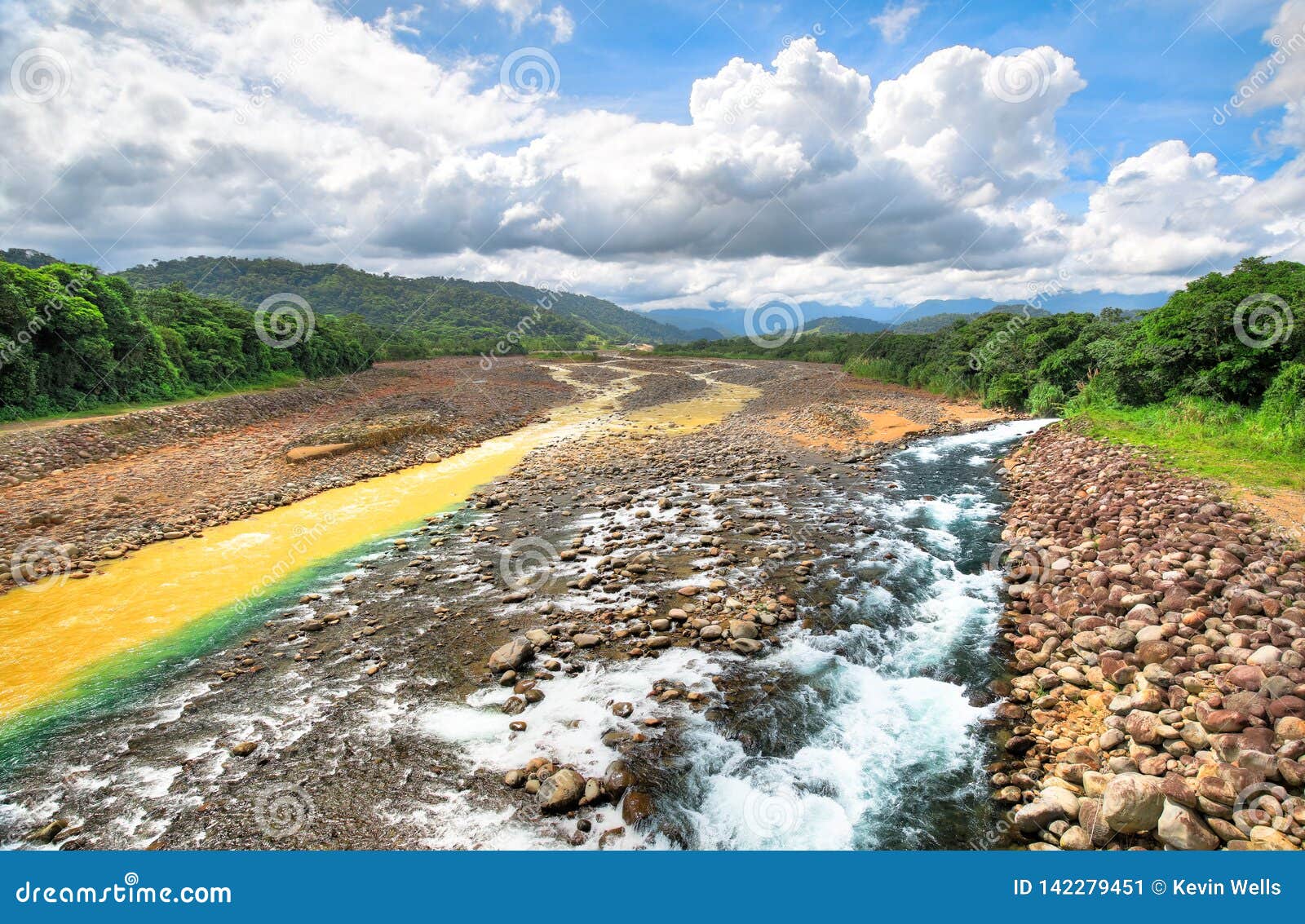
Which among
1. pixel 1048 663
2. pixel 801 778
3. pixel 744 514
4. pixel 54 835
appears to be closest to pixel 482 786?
pixel 801 778

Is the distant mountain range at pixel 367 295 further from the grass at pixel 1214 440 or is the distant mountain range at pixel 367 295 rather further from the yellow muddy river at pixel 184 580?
the grass at pixel 1214 440

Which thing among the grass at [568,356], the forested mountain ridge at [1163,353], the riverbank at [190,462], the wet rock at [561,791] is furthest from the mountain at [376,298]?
the wet rock at [561,791]

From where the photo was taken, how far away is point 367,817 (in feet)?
19.6

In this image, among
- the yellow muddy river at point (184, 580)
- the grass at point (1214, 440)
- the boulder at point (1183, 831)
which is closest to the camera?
the boulder at point (1183, 831)

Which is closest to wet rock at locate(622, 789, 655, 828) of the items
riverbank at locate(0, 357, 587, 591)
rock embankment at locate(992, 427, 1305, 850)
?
rock embankment at locate(992, 427, 1305, 850)

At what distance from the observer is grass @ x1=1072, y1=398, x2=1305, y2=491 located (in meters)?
12.3

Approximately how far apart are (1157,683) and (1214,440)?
41.5ft

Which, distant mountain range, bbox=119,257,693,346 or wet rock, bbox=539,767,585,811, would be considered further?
distant mountain range, bbox=119,257,693,346

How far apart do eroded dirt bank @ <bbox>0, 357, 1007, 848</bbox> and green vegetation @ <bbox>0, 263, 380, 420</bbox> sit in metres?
20.7

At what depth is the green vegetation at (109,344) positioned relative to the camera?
73.7 ft

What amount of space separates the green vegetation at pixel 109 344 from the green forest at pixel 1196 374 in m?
38.9

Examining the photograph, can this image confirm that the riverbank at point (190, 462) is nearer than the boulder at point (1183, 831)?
No

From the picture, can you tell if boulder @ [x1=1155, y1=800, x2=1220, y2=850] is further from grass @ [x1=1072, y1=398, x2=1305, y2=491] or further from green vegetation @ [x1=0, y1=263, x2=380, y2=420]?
green vegetation @ [x1=0, y1=263, x2=380, y2=420]

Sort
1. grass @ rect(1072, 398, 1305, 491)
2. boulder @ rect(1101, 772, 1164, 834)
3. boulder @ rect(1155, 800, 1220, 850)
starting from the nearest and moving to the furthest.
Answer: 1. boulder @ rect(1155, 800, 1220, 850)
2. boulder @ rect(1101, 772, 1164, 834)
3. grass @ rect(1072, 398, 1305, 491)
